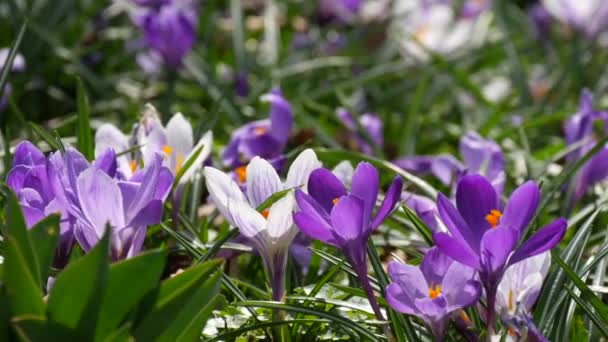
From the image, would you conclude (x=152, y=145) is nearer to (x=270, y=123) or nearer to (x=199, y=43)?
(x=270, y=123)

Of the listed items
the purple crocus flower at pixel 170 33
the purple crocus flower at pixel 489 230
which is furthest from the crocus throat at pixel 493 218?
the purple crocus flower at pixel 170 33

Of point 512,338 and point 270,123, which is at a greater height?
point 270,123

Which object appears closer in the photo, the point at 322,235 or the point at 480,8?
the point at 322,235

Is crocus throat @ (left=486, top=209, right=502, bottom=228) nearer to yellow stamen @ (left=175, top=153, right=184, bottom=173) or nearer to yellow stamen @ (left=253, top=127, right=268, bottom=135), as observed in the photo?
yellow stamen @ (left=175, top=153, right=184, bottom=173)

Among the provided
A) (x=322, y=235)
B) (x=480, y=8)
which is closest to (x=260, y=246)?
(x=322, y=235)

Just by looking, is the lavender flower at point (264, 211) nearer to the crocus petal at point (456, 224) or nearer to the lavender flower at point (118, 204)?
the lavender flower at point (118, 204)

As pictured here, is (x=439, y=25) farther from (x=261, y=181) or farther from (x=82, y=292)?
(x=82, y=292)
